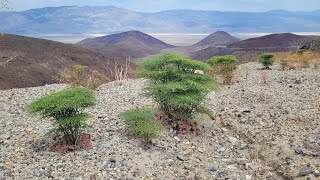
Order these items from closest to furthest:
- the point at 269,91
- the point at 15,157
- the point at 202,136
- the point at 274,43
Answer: the point at 15,157
the point at 202,136
the point at 269,91
the point at 274,43

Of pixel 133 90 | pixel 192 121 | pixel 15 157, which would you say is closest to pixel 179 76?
pixel 192 121

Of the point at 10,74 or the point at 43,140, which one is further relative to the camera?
the point at 10,74

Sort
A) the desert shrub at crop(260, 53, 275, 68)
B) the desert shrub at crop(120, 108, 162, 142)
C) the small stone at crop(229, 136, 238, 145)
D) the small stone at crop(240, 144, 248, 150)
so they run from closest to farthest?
the desert shrub at crop(120, 108, 162, 142) < the small stone at crop(240, 144, 248, 150) < the small stone at crop(229, 136, 238, 145) < the desert shrub at crop(260, 53, 275, 68)

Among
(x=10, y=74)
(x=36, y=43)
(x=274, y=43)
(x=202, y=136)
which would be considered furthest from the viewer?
(x=274, y=43)

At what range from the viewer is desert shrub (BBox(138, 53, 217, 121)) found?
324 inches

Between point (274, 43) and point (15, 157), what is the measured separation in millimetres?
72567

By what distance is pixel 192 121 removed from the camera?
9148 millimetres

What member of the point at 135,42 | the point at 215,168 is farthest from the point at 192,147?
the point at 135,42

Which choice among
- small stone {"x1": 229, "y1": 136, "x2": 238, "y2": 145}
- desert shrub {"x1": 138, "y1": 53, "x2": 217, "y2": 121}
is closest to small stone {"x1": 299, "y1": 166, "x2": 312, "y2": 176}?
small stone {"x1": 229, "y1": 136, "x2": 238, "y2": 145}

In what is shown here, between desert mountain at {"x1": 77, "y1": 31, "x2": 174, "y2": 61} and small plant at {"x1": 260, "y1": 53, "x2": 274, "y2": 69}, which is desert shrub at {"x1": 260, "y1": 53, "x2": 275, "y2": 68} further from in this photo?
desert mountain at {"x1": 77, "y1": 31, "x2": 174, "y2": 61}

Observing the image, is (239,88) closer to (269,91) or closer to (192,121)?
(269,91)

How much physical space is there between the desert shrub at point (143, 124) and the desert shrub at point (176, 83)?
61cm

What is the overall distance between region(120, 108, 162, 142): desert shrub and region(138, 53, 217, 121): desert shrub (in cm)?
61

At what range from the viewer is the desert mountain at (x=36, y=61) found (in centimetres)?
2436
